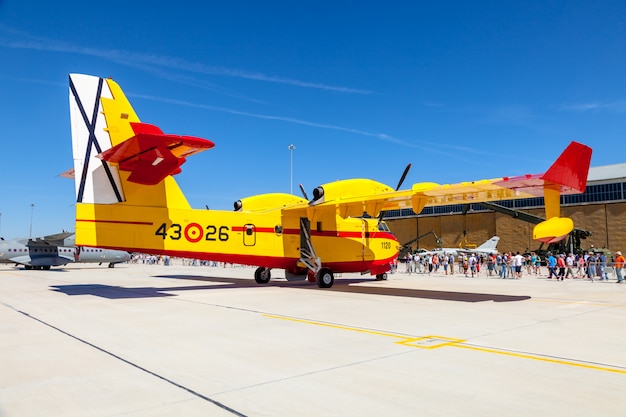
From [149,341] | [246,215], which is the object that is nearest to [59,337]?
[149,341]

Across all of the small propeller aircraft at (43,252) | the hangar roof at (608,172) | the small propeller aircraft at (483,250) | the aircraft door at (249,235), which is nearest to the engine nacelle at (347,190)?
the aircraft door at (249,235)

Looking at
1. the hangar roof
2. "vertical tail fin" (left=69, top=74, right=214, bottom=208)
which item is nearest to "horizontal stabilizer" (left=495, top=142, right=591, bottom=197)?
"vertical tail fin" (left=69, top=74, right=214, bottom=208)

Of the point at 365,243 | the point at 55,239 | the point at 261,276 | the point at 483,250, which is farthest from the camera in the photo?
the point at 483,250

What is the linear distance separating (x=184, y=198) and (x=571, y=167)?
12.1m

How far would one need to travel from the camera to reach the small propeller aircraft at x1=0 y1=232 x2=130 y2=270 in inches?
1387

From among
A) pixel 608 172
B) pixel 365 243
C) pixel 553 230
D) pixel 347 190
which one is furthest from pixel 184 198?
pixel 608 172

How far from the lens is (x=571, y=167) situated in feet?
40.4

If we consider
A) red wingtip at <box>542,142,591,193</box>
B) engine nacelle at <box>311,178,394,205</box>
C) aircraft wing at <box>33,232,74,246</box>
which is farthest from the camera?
aircraft wing at <box>33,232,74,246</box>

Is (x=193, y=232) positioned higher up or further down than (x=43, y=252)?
higher up

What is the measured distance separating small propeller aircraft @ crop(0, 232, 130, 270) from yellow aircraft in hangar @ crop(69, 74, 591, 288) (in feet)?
73.0

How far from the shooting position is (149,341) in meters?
7.68

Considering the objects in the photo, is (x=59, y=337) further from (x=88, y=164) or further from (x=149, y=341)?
(x=88, y=164)

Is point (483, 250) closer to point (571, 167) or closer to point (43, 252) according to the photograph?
point (571, 167)

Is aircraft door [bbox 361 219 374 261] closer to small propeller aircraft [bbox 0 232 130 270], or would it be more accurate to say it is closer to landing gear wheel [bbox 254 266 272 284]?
landing gear wheel [bbox 254 266 272 284]
